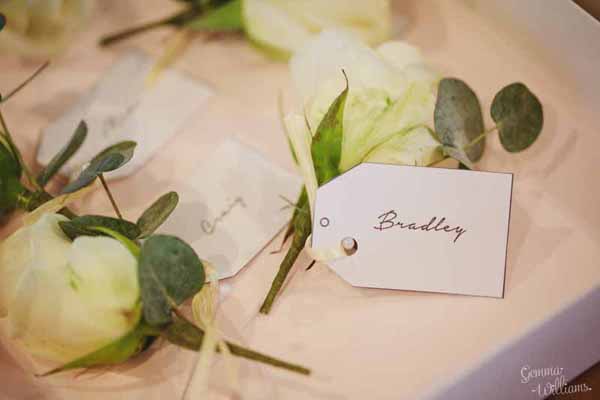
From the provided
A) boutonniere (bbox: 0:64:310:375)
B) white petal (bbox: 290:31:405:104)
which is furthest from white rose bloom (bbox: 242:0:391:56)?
boutonniere (bbox: 0:64:310:375)

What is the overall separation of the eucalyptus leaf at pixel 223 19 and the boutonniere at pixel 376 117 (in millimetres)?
294

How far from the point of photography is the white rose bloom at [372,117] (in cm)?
68

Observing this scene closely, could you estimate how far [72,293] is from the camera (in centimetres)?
60

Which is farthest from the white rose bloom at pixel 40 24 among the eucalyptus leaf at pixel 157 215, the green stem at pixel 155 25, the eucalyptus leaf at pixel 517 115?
the eucalyptus leaf at pixel 517 115

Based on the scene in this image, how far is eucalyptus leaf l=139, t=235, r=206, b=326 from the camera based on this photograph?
1.95ft

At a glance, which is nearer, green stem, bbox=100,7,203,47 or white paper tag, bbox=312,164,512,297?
white paper tag, bbox=312,164,512,297

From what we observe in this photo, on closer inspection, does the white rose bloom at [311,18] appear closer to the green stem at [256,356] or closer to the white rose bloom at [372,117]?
the white rose bloom at [372,117]

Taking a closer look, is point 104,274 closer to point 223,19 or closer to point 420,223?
point 420,223

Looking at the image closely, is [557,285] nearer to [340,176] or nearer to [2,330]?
[340,176]

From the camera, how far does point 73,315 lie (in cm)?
60

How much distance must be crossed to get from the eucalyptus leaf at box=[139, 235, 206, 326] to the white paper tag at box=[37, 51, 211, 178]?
1.10 feet

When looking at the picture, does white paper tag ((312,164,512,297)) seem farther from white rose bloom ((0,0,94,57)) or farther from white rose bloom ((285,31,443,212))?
white rose bloom ((0,0,94,57))

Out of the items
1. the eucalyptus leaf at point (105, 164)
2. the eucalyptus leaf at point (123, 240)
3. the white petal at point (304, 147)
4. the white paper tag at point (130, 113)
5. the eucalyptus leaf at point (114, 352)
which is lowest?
the eucalyptus leaf at point (114, 352)

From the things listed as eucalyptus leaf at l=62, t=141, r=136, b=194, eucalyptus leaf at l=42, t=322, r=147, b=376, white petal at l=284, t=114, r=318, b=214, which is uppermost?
white petal at l=284, t=114, r=318, b=214
